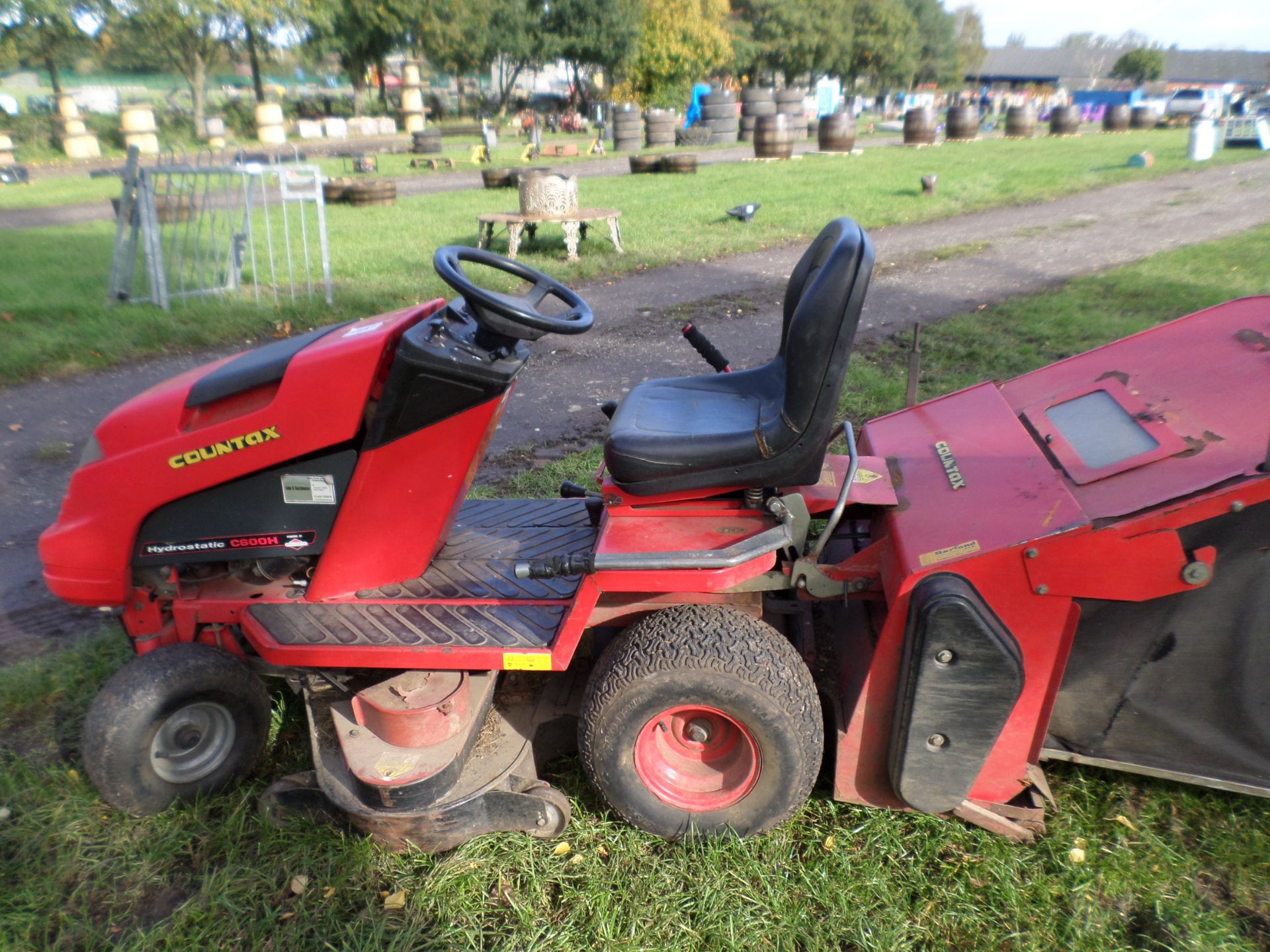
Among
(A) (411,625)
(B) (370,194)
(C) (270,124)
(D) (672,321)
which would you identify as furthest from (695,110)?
(A) (411,625)

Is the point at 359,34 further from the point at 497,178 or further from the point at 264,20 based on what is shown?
the point at 497,178

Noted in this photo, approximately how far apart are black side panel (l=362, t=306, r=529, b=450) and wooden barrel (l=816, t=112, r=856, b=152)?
877 inches

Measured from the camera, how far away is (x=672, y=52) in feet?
119

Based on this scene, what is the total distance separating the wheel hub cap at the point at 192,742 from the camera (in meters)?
2.37

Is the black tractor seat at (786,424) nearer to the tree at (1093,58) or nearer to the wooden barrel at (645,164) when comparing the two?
the wooden barrel at (645,164)

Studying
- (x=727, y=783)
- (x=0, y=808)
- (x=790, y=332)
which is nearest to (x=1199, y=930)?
(x=727, y=783)

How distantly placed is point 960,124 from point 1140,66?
6363 centimetres

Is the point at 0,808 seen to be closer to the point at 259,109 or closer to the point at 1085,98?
the point at 259,109

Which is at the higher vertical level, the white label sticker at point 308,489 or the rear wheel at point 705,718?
the white label sticker at point 308,489

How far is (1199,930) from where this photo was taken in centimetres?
201

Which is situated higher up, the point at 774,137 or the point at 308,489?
the point at 774,137

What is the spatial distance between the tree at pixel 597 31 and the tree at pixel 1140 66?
57.5 meters

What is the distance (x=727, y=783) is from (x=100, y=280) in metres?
8.68

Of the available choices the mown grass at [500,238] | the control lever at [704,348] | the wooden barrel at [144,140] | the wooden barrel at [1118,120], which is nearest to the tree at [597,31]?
the wooden barrel at [144,140]
